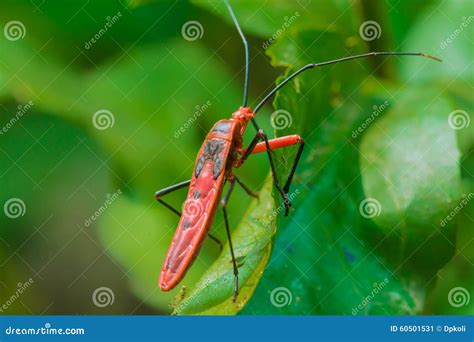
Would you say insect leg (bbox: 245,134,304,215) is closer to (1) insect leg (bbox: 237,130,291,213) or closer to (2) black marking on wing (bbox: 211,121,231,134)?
(1) insect leg (bbox: 237,130,291,213)

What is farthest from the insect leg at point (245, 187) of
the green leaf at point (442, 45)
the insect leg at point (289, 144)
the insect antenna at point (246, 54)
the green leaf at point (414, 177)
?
the green leaf at point (442, 45)

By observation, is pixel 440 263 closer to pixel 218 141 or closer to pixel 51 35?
pixel 218 141

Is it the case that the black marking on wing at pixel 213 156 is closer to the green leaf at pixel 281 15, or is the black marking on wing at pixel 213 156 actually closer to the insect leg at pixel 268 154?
the insect leg at pixel 268 154

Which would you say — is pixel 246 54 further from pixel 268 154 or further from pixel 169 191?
pixel 169 191

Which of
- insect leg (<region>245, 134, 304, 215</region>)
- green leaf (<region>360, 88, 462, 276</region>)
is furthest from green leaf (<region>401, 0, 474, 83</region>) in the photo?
insect leg (<region>245, 134, 304, 215</region>)

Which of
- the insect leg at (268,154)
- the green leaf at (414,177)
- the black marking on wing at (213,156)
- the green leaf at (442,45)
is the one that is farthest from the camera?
the black marking on wing at (213,156)

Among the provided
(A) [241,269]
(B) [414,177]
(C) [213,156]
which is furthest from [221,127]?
(B) [414,177]

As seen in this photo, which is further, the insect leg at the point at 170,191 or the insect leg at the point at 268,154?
the insect leg at the point at 170,191
